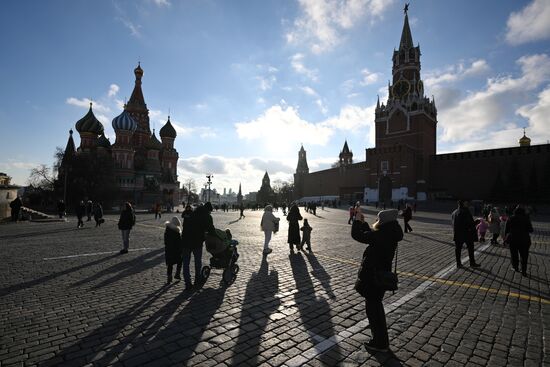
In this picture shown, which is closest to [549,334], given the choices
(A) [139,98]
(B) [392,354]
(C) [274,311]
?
(B) [392,354]

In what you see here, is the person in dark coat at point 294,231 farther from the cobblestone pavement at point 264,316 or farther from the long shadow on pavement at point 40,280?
the long shadow on pavement at point 40,280

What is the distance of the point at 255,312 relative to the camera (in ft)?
14.4

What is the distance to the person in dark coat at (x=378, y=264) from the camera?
335 centimetres

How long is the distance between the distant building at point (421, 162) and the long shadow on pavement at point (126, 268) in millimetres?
47203

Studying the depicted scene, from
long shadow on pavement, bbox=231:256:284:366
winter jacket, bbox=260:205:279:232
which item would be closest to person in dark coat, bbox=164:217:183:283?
long shadow on pavement, bbox=231:256:284:366

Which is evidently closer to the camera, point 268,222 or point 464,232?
point 464,232

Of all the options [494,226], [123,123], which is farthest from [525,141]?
[123,123]

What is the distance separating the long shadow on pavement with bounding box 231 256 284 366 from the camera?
325cm

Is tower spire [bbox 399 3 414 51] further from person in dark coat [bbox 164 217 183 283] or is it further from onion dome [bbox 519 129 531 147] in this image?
person in dark coat [bbox 164 217 183 283]

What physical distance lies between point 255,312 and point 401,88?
6336cm

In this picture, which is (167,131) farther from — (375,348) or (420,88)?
(375,348)

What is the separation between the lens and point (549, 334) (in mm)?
3762

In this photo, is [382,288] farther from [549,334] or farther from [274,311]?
[549,334]

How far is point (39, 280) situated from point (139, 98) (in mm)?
57811
